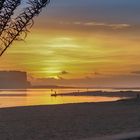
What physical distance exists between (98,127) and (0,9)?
49.5ft

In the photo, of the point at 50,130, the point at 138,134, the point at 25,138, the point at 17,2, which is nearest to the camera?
the point at 17,2

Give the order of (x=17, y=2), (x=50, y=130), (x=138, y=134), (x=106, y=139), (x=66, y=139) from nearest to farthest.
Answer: (x=17, y=2)
(x=106, y=139)
(x=138, y=134)
(x=66, y=139)
(x=50, y=130)

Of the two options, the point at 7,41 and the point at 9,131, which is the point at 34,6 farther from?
the point at 9,131

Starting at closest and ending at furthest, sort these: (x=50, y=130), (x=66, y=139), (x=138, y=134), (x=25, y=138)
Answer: (x=138, y=134), (x=66, y=139), (x=25, y=138), (x=50, y=130)

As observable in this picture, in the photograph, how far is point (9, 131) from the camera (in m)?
21.6

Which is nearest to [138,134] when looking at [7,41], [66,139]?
[7,41]

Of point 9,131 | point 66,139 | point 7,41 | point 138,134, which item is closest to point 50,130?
point 9,131

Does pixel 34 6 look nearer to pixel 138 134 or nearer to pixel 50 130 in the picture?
pixel 138 134

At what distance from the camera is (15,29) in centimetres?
773

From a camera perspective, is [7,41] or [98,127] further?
[98,127]

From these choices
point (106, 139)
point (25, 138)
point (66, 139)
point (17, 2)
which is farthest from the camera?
point (25, 138)

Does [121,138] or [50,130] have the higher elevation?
[121,138]

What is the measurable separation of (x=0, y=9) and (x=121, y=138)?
374 cm

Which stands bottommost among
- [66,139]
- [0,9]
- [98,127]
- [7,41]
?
[98,127]
